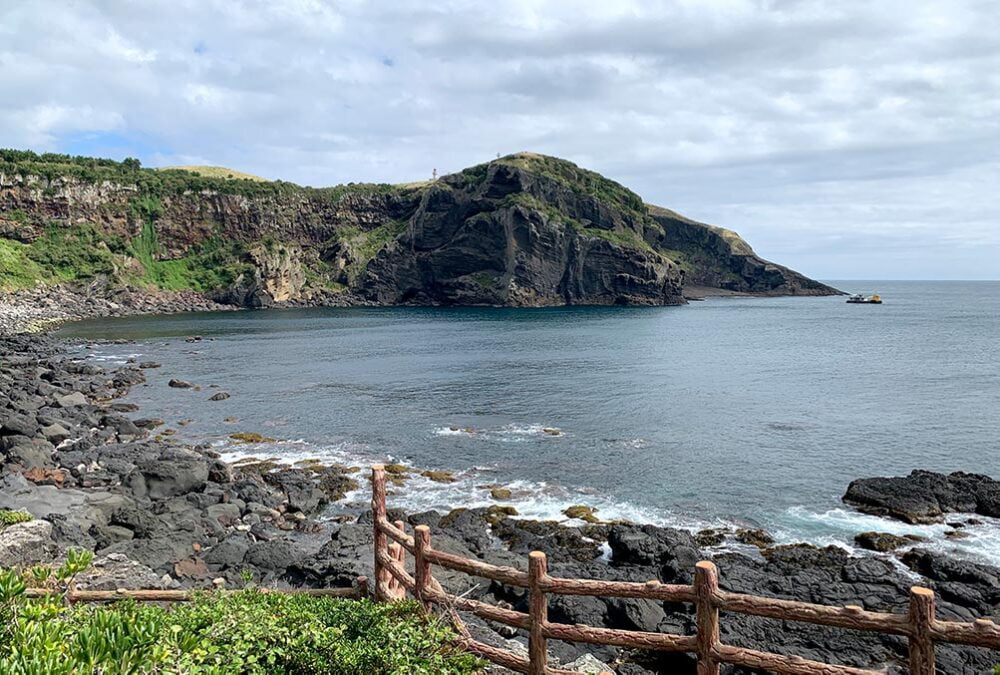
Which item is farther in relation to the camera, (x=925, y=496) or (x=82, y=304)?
(x=82, y=304)

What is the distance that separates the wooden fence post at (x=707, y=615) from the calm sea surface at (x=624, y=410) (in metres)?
18.1

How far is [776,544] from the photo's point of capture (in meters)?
24.2

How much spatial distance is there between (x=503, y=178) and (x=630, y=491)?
149052mm

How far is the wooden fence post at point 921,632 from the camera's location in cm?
815

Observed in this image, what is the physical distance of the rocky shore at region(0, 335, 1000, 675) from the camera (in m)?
16.2

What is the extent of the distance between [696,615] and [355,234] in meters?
177

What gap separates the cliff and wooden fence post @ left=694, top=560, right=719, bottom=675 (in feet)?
488

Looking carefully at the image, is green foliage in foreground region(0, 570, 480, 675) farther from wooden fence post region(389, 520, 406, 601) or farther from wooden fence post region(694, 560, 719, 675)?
wooden fence post region(694, 560, 719, 675)

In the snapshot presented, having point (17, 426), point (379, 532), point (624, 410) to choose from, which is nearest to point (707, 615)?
point (379, 532)

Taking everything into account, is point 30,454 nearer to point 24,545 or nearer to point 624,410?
point 24,545

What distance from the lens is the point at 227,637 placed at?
905cm

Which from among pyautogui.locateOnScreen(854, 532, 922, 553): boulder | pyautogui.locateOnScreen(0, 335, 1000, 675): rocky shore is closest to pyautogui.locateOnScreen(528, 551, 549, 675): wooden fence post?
pyautogui.locateOnScreen(0, 335, 1000, 675): rocky shore

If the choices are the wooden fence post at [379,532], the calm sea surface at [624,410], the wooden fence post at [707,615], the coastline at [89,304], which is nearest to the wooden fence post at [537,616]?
the wooden fence post at [707,615]

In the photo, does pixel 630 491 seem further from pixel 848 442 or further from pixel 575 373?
pixel 575 373
